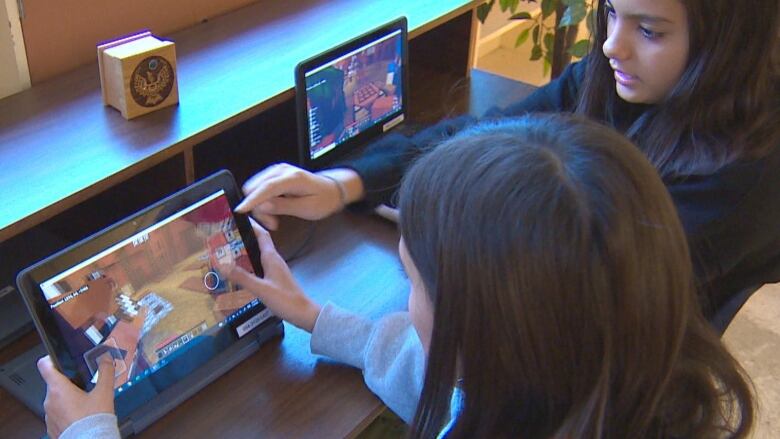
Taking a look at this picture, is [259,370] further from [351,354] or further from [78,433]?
[78,433]

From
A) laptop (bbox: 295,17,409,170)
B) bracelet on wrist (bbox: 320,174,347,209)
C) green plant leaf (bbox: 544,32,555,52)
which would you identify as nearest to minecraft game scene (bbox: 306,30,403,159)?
laptop (bbox: 295,17,409,170)

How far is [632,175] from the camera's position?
29.4 inches

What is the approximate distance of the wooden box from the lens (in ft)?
3.90

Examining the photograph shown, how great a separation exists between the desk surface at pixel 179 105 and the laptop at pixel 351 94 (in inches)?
1.8

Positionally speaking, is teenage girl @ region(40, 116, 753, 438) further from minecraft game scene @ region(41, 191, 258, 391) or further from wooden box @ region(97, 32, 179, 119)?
wooden box @ region(97, 32, 179, 119)

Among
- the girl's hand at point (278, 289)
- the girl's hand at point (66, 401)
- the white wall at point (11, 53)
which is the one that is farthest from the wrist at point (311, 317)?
the white wall at point (11, 53)

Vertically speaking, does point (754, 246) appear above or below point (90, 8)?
below

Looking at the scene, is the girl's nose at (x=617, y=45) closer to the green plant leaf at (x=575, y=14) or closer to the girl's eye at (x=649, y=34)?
the girl's eye at (x=649, y=34)

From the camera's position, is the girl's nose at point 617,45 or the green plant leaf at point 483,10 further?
the green plant leaf at point 483,10

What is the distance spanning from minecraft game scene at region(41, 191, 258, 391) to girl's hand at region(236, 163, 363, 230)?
8 cm

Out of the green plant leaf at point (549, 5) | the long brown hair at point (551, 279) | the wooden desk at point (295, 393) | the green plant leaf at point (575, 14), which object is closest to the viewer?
the long brown hair at point (551, 279)

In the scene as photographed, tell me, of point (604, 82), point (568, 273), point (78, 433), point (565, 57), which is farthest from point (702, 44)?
point (565, 57)

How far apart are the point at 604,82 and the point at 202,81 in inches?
26.1

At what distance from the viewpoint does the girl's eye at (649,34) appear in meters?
1.09
